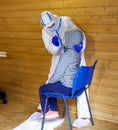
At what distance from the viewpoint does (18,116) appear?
3.03 meters

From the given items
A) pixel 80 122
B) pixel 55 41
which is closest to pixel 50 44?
pixel 55 41

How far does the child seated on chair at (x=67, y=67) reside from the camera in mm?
2500

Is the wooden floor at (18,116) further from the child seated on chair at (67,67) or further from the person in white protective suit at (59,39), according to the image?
the child seated on chair at (67,67)

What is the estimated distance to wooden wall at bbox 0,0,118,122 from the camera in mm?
2713

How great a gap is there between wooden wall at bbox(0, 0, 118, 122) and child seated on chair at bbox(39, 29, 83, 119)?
0.99 feet

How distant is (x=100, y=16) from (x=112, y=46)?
0.38m

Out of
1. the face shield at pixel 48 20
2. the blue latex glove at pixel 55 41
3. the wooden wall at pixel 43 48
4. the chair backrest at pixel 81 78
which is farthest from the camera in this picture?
the wooden wall at pixel 43 48

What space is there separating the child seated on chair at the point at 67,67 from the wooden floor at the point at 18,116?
52cm

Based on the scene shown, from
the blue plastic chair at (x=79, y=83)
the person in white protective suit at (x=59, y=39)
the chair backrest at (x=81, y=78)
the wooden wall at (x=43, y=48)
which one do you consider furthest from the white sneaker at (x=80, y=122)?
the chair backrest at (x=81, y=78)

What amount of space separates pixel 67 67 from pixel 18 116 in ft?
3.40

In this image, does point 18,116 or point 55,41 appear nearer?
point 55,41

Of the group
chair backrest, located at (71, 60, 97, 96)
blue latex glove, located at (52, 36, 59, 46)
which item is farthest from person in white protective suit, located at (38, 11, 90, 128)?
chair backrest, located at (71, 60, 97, 96)

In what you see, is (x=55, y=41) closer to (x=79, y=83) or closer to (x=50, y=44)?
(x=50, y=44)

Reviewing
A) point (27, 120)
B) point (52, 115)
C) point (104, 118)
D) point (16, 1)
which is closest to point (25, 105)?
point (27, 120)
